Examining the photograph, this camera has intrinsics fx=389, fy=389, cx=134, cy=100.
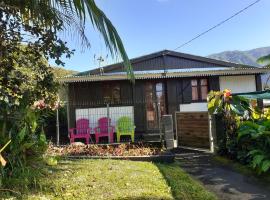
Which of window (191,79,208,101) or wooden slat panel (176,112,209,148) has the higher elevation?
window (191,79,208,101)

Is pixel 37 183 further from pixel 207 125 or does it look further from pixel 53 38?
pixel 207 125

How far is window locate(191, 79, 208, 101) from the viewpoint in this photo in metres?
21.3

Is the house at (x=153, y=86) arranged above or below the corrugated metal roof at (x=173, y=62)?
below

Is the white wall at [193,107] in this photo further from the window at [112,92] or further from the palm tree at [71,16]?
the palm tree at [71,16]

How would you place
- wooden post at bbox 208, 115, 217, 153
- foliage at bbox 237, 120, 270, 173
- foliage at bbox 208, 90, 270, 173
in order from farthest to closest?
wooden post at bbox 208, 115, 217, 153 < foliage at bbox 208, 90, 270, 173 < foliage at bbox 237, 120, 270, 173

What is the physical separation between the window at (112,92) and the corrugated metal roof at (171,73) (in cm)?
80

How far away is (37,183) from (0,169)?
0.86m

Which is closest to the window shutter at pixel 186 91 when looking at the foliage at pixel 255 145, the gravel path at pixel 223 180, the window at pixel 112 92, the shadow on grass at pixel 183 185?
the window at pixel 112 92

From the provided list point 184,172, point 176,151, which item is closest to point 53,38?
point 184,172

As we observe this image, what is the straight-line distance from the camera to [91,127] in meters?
19.2

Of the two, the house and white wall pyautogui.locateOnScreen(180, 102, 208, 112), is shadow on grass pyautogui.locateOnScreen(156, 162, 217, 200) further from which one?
white wall pyautogui.locateOnScreen(180, 102, 208, 112)

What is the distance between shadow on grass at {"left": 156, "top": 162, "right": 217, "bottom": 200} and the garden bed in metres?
1.22

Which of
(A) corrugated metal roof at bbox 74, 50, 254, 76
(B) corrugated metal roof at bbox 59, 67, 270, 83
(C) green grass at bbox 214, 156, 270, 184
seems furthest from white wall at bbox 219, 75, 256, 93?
(C) green grass at bbox 214, 156, 270, 184

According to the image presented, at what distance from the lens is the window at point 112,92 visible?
20442 millimetres
